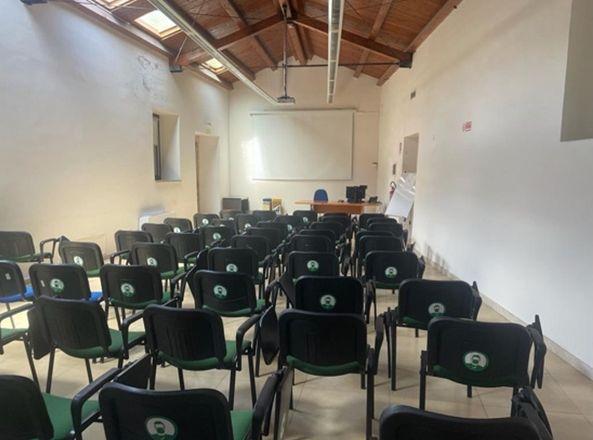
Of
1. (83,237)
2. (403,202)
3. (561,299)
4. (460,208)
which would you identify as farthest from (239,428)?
(403,202)

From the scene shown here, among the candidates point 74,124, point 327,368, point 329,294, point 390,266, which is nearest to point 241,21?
point 74,124

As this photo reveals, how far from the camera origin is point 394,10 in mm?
6984

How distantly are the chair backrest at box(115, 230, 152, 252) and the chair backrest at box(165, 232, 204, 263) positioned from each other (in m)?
0.28

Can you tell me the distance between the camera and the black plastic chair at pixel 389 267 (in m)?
3.51

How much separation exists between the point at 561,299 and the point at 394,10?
5901 millimetres

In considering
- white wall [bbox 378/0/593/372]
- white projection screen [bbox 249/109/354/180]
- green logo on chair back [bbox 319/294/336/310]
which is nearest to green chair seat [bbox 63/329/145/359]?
green logo on chair back [bbox 319/294/336/310]

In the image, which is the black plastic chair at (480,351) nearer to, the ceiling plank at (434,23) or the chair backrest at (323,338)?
the chair backrest at (323,338)

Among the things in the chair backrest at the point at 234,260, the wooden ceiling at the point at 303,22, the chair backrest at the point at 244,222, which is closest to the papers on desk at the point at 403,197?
the wooden ceiling at the point at 303,22

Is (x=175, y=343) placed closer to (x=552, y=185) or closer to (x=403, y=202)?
(x=552, y=185)

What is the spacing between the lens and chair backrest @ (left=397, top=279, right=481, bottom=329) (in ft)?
8.21

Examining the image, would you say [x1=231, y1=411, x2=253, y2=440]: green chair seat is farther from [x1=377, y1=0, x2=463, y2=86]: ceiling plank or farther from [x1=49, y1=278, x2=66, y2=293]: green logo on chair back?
[x1=377, y1=0, x2=463, y2=86]: ceiling plank

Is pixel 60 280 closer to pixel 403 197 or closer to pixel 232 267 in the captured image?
pixel 232 267

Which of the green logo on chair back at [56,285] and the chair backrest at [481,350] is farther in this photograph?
the green logo on chair back at [56,285]

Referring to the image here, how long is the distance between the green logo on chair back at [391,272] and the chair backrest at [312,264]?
460 millimetres
